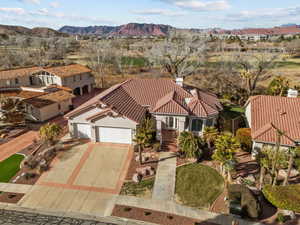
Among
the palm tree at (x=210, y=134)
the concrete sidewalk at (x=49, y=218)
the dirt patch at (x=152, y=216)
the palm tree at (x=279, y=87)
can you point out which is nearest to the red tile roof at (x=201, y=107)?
the palm tree at (x=210, y=134)

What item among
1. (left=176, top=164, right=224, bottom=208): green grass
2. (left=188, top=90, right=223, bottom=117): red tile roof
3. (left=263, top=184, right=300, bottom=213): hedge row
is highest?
(left=188, top=90, right=223, bottom=117): red tile roof

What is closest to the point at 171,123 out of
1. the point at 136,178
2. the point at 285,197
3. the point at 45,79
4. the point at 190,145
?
the point at 190,145

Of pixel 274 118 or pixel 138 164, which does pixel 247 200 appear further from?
pixel 274 118

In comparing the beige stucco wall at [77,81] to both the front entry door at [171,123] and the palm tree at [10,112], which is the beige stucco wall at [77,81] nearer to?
the palm tree at [10,112]

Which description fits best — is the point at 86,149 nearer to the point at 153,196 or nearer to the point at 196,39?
the point at 153,196

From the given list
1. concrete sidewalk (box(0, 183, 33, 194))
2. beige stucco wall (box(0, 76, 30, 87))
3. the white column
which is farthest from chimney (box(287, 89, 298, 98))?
beige stucco wall (box(0, 76, 30, 87))

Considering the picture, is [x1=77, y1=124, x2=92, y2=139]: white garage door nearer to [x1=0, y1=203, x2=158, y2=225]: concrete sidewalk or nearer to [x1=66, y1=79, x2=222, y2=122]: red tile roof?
[x1=66, y1=79, x2=222, y2=122]: red tile roof
